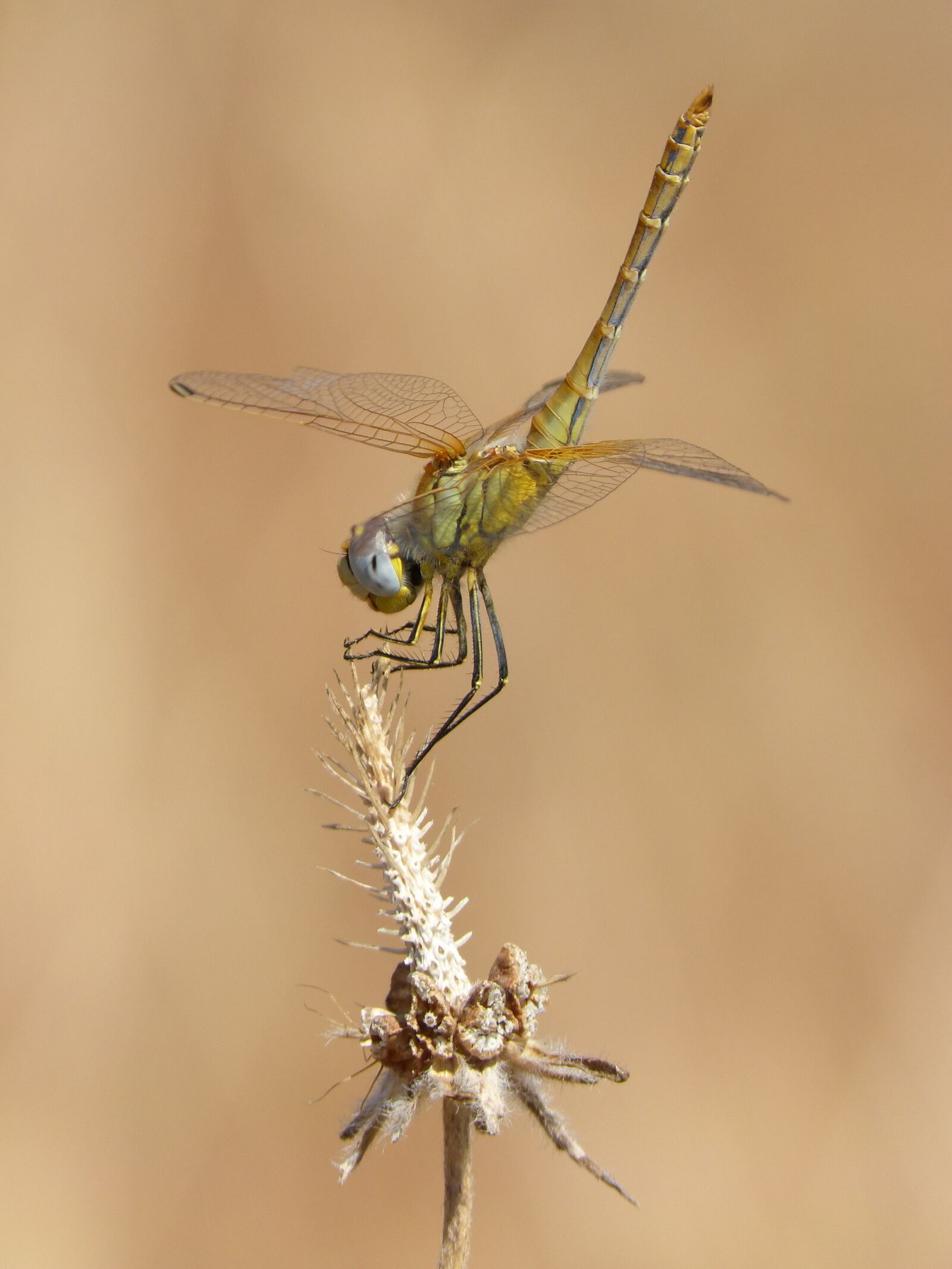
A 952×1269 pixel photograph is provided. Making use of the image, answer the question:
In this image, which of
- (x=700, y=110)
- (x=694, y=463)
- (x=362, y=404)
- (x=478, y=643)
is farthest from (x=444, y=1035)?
(x=700, y=110)

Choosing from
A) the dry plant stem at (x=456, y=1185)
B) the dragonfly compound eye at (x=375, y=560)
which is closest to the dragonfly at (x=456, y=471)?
the dragonfly compound eye at (x=375, y=560)

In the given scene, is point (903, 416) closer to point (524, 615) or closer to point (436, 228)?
point (524, 615)

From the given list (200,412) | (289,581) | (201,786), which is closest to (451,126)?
(200,412)

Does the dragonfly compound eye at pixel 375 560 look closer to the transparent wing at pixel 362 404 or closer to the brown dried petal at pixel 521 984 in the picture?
the transparent wing at pixel 362 404

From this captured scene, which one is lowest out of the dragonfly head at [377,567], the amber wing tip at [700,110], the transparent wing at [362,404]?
the dragonfly head at [377,567]

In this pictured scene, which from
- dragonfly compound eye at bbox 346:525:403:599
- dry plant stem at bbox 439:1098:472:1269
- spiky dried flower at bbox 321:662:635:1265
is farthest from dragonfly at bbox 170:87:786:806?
dry plant stem at bbox 439:1098:472:1269

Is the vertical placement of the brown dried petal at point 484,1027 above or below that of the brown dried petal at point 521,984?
below

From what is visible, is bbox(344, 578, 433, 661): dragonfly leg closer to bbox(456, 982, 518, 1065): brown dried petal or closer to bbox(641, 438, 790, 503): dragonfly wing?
bbox(641, 438, 790, 503): dragonfly wing

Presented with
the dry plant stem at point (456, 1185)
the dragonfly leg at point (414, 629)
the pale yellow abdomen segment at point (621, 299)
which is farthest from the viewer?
the pale yellow abdomen segment at point (621, 299)
